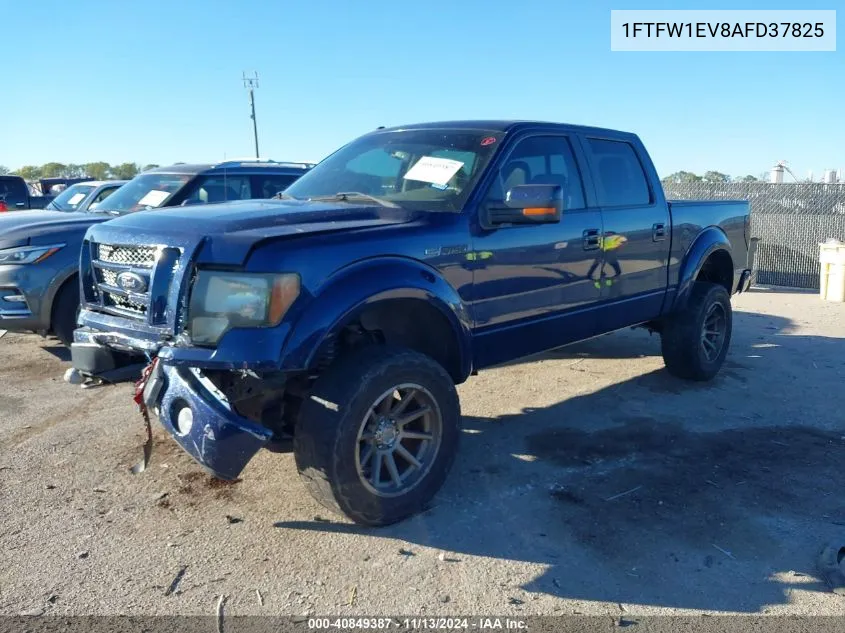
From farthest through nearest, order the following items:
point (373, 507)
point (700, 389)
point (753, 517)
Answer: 1. point (700, 389)
2. point (753, 517)
3. point (373, 507)

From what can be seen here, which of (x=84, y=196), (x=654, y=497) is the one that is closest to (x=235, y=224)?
(x=654, y=497)

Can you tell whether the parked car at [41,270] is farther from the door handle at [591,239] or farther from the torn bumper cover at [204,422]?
the door handle at [591,239]

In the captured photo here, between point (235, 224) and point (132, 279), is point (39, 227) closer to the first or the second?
point (132, 279)

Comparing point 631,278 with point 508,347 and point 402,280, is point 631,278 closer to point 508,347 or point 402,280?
point 508,347

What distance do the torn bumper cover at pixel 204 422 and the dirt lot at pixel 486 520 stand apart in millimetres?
546

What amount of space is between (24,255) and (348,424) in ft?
14.1

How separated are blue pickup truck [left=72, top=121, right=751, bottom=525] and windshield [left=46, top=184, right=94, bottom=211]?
612 cm

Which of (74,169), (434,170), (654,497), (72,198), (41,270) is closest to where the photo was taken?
(654,497)

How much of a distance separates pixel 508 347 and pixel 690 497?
131 centimetres

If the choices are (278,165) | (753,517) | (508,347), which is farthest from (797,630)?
(278,165)

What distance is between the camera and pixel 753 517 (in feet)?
12.2

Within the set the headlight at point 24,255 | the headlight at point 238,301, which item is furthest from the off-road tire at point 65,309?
the headlight at point 238,301

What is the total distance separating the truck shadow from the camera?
3168mm

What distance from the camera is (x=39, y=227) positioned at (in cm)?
631
